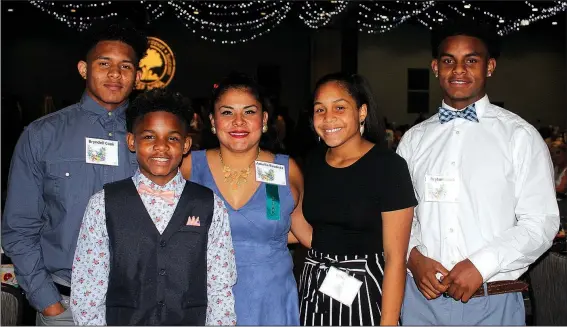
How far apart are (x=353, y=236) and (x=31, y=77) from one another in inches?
641

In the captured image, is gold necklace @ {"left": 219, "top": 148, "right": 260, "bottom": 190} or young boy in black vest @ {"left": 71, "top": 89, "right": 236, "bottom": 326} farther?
gold necklace @ {"left": 219, "top": 148, "right": 260, "bottom": 190}

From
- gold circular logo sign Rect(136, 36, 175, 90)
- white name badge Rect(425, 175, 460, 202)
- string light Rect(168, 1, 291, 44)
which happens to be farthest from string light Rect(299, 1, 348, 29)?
white name badge Rect(425, 175, 460, 202)

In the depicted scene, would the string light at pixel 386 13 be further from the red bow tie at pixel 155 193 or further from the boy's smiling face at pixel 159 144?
the red bow tie at pixel 155 193

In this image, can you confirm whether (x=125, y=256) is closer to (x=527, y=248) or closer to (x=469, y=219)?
(x=469, y=219)

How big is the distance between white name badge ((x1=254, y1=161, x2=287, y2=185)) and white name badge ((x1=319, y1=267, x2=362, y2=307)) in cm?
47

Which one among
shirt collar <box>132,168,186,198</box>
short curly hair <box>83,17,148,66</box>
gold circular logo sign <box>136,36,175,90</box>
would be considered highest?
gold circular logo sign <box>136,36,175,90</box>

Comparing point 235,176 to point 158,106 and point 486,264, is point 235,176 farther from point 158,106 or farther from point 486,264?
point 486,264

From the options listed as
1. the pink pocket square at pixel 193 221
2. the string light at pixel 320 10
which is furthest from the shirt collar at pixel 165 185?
the string light at pixel 320 10

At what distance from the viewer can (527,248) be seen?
2.19 meters

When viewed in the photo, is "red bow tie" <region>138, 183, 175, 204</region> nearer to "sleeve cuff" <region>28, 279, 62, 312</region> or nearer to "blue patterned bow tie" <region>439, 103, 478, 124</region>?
"sleeve cuff" <region>28, 279, 62, 312</region>

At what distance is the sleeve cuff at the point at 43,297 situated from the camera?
222 cm

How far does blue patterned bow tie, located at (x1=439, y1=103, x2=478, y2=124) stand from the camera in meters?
2.39

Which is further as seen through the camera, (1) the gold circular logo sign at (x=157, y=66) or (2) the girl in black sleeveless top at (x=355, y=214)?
(1) the gold circular logo sign at (x=157, y=66)

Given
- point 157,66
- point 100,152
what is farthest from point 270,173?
point 157,66
